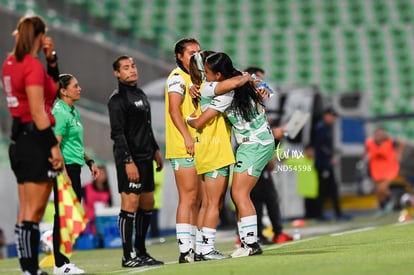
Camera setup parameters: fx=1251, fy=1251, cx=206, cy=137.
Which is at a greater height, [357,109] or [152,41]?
[152,41]

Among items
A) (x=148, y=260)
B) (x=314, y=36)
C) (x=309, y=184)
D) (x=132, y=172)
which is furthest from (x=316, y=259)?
(x=314, y=36)

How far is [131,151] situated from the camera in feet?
38.1

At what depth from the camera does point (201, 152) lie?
1093 cm

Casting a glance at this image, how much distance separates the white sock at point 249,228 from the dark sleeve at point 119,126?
4.16 ft

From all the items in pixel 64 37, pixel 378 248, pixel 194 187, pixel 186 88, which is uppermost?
pixel 64 37

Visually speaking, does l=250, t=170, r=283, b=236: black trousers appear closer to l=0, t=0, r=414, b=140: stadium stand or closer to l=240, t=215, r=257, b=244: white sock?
l=240, t=215, r=257, b=244: white sock

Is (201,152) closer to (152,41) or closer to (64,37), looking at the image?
(64,37)

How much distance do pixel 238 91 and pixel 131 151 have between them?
1.25 metres

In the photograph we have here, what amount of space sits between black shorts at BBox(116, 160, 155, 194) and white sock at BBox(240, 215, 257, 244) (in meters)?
1.09

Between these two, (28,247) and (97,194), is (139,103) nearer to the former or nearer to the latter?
(28,247)

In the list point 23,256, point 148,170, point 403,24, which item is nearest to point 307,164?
point 148,170

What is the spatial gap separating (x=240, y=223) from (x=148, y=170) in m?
1.11

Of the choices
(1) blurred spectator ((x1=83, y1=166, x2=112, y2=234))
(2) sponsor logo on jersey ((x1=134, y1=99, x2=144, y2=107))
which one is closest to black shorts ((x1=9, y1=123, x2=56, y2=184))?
(2) sponsor logo on jersey ((x1=134, y1=99, x2=144, y2=107))

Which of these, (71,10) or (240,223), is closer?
(240,223)
